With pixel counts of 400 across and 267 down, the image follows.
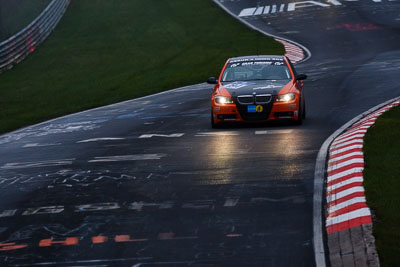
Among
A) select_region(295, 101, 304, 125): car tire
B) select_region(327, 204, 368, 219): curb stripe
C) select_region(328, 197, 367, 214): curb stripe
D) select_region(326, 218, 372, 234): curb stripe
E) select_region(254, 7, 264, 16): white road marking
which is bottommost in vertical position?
select_region(254, 7, 264, 16): white road marking

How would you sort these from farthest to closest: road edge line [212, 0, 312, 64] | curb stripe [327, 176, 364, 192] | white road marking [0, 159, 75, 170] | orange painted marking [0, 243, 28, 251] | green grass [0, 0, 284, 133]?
1. road edge line [212, 0, 312, 64]
2. green grass [0, 0, 284, 133]
3. white road marking [0, 159, 75, 170]
4. curb stripe [327, 176, 364, 192]
5. orange painted marking [0, 243, 28, 251]

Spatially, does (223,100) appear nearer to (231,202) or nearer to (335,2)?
(231,202)

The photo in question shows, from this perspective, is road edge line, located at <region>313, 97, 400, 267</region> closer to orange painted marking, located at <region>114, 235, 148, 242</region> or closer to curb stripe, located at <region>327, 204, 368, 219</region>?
curb stripe, located at <region>327, 204, 368, 219</region>

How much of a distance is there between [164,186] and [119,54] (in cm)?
3041

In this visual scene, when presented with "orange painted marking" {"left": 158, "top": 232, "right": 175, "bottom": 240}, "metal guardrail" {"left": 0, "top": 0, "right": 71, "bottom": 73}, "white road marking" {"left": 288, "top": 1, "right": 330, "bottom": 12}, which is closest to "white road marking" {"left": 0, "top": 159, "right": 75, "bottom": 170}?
"orange painted marking" {"left": 158, "top": 232, "right": 175, "bottom": 240}

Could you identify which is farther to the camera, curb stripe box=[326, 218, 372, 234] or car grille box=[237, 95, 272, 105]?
car grille box=[237, 95, 272, 105]

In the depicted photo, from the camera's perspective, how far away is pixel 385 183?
1117 centimetres

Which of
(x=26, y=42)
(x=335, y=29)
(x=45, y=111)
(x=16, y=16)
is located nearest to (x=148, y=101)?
(x=45, y=111)

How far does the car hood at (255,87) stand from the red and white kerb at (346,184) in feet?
7.22

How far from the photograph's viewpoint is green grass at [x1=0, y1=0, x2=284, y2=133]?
29984mm

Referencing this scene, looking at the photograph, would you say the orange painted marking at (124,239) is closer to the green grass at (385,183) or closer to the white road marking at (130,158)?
the green grass at (385,183)

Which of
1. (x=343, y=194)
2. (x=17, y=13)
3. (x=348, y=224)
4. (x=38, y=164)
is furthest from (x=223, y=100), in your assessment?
(x=17, y=13)

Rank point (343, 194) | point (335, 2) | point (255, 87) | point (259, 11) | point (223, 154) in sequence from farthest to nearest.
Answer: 1. point (335, 2)
2. point (259, 11)
3. point (255, 87)
4. point (223, 154)
5. point (343, 194)

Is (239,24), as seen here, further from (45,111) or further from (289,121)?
(289,121)
